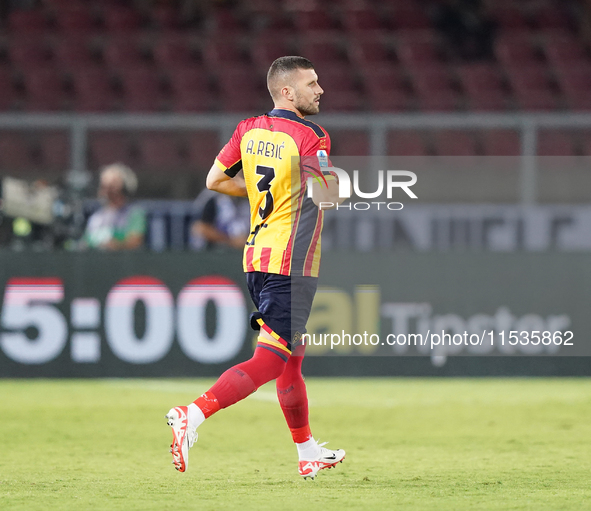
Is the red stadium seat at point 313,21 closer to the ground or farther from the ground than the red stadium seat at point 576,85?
farther from the ground

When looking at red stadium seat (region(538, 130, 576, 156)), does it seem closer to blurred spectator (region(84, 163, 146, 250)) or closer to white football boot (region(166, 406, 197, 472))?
blurred spectator (region(84, 163, 146, 250))

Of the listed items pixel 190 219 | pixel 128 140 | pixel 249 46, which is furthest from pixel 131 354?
pixel 249 46

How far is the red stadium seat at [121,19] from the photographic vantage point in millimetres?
13984

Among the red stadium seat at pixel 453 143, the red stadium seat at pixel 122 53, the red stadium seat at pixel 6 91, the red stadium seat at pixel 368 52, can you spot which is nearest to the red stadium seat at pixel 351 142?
the red stadium seat at pixel 453 143

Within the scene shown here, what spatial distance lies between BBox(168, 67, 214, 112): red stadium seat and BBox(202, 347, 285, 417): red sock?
8429 millimetres

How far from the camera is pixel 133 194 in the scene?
27.5 ft

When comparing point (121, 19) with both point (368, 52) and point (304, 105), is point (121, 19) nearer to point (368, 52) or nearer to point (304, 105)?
point (368, 52)

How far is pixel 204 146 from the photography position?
348 inches

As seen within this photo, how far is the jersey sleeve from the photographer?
442 cm

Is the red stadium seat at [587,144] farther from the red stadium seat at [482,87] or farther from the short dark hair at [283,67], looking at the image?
the short dark hair at [283,67]

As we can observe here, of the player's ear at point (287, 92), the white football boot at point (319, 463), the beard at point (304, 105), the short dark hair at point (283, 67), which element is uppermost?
the short dark hair at point (283, 67)

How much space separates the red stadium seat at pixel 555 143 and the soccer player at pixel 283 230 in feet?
14.7

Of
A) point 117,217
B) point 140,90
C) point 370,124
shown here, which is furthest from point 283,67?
point 140,90

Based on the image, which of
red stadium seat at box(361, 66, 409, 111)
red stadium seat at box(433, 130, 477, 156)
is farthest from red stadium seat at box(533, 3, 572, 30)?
red stadium seat at box(433, 130, 477, 156)
